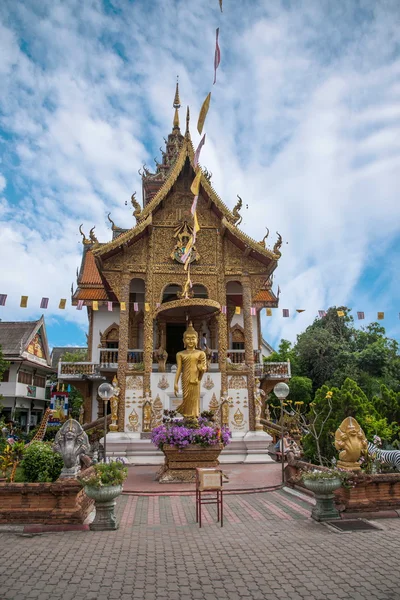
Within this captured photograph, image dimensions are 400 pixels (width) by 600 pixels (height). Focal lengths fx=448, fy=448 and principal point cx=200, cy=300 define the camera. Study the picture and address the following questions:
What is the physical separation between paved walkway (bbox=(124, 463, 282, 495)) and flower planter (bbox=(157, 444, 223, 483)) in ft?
0.80

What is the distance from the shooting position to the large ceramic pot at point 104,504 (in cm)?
625

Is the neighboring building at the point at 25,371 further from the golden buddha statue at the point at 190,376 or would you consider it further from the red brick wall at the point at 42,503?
the red brick wall at the point at 42,503

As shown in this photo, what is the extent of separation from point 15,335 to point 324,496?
25526 mm

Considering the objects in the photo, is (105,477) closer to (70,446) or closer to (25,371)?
(70,446)

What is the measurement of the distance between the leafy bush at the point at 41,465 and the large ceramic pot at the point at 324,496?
4051 mm

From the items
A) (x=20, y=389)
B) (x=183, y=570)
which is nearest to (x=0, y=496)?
(x=183, y=570)

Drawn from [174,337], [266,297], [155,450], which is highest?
[266,297]

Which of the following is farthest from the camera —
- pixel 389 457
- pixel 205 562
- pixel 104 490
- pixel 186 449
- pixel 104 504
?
pixel 186 449

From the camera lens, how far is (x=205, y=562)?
5031mm

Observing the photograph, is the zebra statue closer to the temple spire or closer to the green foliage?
the green foliage

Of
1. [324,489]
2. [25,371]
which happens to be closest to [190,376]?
[324,489]

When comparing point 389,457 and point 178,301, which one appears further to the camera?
point 178,301

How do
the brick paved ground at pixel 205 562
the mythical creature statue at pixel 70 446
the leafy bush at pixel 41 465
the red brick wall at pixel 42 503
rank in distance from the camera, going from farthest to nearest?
1. the leafy bush at pixel 41 465
2. the mythical creature statue at pixel 70 446
3. the red brick wall at pixel 42 503
4. the brick paved ground at pixel 205 562

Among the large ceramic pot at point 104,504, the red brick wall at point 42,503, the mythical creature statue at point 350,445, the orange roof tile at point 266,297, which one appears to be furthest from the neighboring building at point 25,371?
the mythical creature statue at point 350,445
